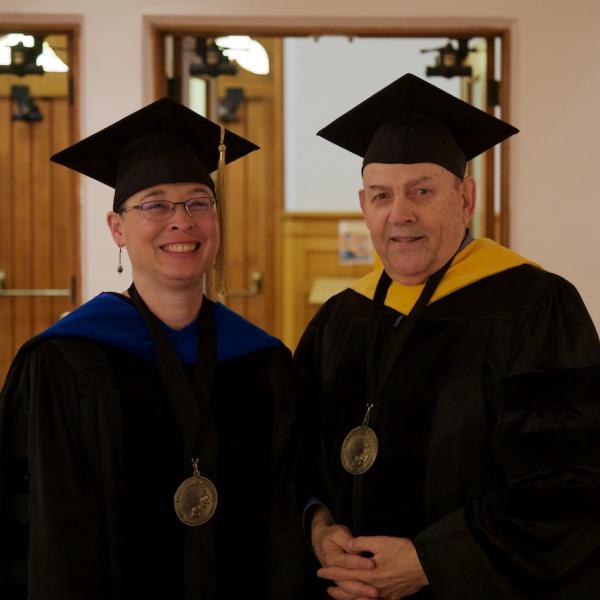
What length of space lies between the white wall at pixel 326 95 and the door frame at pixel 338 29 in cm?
336

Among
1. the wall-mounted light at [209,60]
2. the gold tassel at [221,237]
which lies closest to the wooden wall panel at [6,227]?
the wall-mounted light at [209,60]

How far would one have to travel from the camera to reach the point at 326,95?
7.02m

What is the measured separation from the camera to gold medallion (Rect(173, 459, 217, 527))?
1.91 metres

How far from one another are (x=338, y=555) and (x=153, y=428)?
0.55 metres

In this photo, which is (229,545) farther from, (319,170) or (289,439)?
(319,170)

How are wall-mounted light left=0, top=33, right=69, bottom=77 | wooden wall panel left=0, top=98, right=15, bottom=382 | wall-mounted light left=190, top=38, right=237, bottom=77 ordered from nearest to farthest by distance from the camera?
1. wall-mounted light left=0, top=33, right=69, bottom=77
2. wall-mounted light left=190, top=38, right=237, bottom=77
3. wooden wall panel left=0, top=98, right=15, bottom=382

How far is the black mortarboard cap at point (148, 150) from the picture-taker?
2062mm

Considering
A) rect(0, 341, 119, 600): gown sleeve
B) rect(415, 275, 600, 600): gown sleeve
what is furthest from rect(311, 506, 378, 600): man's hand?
rect(0, 341, 119, 600): gown sleeve

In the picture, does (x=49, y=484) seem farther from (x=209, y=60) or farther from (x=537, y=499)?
(x=209, y=60)

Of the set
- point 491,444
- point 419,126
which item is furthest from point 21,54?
point 491,444

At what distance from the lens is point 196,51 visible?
4.06m

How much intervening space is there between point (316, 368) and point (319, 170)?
4870 mm

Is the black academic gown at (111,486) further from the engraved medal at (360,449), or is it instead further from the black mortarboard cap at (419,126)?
the black mortarboard cap at (419,126)

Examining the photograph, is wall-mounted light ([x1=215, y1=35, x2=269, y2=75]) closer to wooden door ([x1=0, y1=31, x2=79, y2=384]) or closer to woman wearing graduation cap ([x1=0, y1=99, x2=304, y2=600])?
wooden door ([x1=0, y1=31, x2=79, y2=384])
